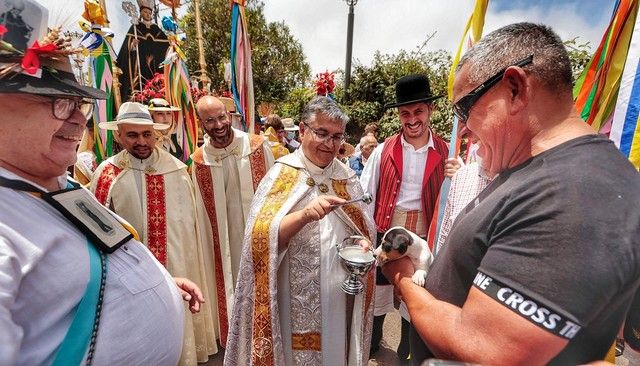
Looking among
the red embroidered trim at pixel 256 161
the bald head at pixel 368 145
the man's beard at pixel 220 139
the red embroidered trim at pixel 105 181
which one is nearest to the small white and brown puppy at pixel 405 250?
the red embroidered trim at pixel 256 161

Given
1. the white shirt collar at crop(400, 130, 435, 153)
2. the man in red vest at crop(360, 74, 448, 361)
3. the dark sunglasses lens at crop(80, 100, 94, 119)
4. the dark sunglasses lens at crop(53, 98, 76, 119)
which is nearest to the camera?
the dark sunglasses lens at crop(53, 98, 76, 119)

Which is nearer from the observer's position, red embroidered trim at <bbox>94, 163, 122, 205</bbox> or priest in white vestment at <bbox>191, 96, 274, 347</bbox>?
red embroidered trim at <bbox>94, 163, 122, 205</bbox>

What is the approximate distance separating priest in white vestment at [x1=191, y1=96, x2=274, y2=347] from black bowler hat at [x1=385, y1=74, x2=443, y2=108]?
5.54ft

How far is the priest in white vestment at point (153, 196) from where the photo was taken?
122 inches

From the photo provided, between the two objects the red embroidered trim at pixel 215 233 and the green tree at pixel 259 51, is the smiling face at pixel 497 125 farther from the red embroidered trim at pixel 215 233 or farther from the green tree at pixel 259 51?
the green tree at pixel 259 51

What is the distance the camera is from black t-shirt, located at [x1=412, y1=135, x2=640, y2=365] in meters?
0.76

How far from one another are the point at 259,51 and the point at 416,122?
882 inches

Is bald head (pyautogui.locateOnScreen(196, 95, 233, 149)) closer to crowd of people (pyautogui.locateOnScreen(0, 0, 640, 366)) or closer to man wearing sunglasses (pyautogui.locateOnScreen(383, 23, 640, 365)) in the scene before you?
crowd of people (pyautogui.locateOnScreen(0, 0, 640, 366))

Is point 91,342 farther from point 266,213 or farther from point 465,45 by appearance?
point 465,45

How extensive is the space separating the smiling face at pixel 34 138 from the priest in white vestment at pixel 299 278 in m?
1.16

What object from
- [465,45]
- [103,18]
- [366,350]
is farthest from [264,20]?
[366,350]

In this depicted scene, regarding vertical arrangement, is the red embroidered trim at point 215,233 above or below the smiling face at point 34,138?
below

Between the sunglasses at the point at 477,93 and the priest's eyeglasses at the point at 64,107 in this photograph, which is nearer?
the sunglasses at the point at 477,93

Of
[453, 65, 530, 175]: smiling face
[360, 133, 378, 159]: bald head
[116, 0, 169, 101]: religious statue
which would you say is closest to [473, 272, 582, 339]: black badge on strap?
[453, 65, 530, 175]: smiling face
